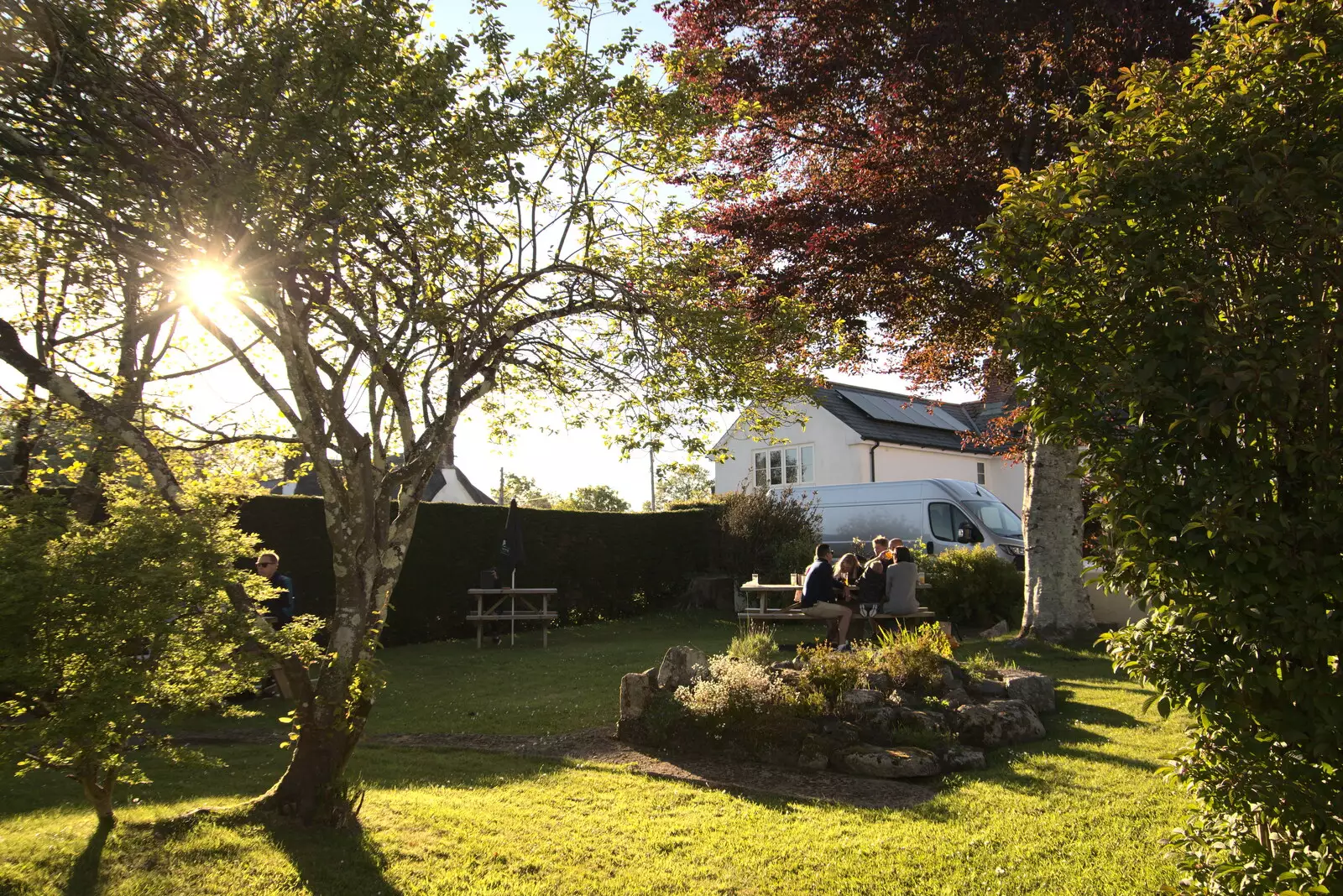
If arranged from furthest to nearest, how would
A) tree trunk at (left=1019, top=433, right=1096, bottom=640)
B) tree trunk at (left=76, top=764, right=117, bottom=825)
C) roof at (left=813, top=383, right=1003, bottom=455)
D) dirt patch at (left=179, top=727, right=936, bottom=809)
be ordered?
roof at (left=813, top=383, right=1003, bottom=455), tree trunk at (left=1019, top=433, right=1096, bottom=640), dirt patch at (left=179, top=727, right=936, bottom=809), tree trunk at (left=76, top=764, right=117, bottom=825)

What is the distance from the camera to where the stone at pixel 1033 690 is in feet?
28.2

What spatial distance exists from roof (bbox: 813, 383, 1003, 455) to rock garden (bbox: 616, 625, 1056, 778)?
19.5m

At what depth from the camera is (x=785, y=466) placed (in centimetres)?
3105

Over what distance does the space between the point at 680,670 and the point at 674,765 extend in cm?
126

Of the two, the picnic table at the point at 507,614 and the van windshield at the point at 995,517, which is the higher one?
the van windshield at the point at 995,517

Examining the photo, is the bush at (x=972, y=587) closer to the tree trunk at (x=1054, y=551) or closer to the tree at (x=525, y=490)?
the tree trunk at (x=1054, y=551)

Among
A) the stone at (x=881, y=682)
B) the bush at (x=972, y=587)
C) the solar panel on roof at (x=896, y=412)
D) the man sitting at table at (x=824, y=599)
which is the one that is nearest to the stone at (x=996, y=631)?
the bush at (x=972, y=587)

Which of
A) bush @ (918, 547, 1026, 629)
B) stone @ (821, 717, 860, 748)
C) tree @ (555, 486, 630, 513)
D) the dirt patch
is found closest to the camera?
the dirt patch

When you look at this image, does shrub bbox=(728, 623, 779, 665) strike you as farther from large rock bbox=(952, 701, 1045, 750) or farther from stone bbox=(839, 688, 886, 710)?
large rock bbox=(952, 701, 1045, 750)

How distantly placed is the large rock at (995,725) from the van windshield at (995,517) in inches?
439

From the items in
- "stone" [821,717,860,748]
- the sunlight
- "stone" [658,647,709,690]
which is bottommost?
"stone" [821,717,860,748]

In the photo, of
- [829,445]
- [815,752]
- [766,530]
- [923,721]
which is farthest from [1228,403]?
[829,445]

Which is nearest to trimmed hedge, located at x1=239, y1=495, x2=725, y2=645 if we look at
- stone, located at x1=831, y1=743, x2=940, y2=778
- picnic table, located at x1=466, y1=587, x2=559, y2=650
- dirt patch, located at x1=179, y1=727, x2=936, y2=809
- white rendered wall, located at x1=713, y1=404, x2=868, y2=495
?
picnic table, located at x1=466, y1=587, x2=559, y2=650

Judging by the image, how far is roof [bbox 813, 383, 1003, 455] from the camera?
96.1ft
